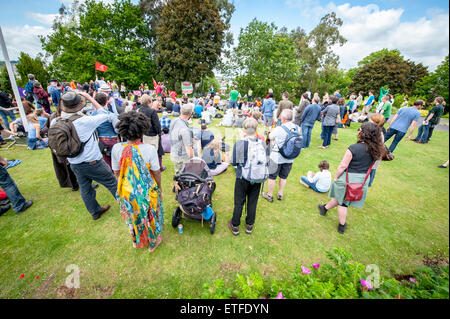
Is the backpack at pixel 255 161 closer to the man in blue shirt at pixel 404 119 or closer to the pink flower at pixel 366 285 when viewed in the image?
the pink flower at pixel 366 285

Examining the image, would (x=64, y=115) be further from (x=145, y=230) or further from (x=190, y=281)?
(x=190, y=281)

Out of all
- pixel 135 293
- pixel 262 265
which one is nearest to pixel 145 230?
pixel 135 293

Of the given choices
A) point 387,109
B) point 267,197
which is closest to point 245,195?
point 267,197

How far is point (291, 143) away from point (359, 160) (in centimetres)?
104

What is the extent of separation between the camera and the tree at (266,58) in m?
21.1

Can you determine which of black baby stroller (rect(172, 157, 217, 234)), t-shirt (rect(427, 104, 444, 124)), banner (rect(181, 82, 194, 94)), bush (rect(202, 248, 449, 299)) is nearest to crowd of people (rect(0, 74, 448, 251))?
black baby stroller (rect(172, 157, 217, 234))

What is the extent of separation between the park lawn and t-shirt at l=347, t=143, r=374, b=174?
133 cm

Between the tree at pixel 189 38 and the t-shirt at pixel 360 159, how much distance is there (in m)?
23.5

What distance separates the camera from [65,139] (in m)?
2.46

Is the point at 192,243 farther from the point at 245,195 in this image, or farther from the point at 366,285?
the point at 366,285

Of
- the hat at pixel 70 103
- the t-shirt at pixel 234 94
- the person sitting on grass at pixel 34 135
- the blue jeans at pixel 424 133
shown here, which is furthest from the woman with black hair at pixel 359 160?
the t-shirt at pixel 234 94

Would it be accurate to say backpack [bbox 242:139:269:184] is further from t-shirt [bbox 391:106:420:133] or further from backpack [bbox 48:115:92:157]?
t-shirt [bbox 391:106:420:133]

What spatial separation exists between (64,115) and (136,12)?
30169 millimetres
